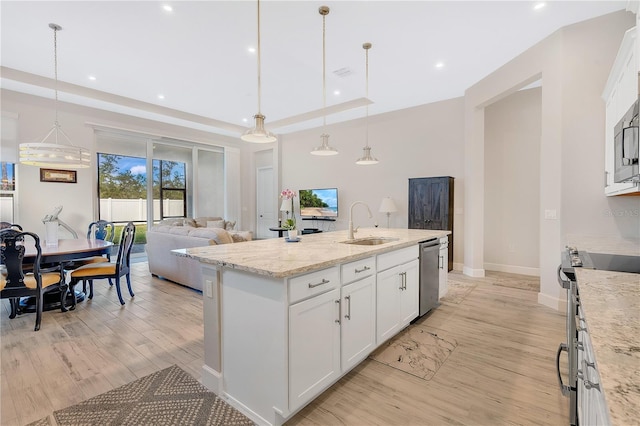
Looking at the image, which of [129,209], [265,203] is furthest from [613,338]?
[265,203]

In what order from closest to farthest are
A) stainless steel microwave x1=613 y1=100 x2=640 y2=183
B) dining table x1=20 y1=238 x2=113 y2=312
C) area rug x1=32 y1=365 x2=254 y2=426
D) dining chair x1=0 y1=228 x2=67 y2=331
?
area rug x1=32 y1=365 x2=254 y2=426, stainless steel microwave x1=613 y1=100 x2=640 y2=183, dining chair x1=0 y1=228 x2=67 y2=331, dining table x1=20 y1=238 x2=113 y2=312

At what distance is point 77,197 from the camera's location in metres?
5.78

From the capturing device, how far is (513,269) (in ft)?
17.7

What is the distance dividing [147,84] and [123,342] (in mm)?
4364

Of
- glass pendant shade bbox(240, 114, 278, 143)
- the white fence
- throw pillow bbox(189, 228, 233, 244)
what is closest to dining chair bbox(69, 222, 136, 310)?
throw pillow bbox(189, 228, 233, 244)

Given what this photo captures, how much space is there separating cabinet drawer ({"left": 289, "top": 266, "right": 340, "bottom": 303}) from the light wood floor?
0.77m

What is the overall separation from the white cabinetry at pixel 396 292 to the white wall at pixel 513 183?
339 centimetres

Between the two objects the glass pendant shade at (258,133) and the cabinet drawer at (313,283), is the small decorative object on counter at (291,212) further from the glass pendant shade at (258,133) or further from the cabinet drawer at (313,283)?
the cabinet drawer at (313,283)

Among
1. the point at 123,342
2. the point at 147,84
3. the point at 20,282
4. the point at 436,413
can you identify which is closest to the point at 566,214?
the point at 436,413

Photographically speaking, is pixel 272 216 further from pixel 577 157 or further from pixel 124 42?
pixel 577 157

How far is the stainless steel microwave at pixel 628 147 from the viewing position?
6.17 feet

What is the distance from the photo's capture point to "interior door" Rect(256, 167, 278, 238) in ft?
28.6

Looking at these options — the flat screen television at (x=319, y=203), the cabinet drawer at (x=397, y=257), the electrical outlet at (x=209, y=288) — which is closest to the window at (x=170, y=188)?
the flat screen television at (x=319, y=203)

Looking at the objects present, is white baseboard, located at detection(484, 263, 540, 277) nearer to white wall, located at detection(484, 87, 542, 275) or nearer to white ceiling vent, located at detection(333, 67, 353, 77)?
white wall, located at detection(484, 87, 542, 275)
